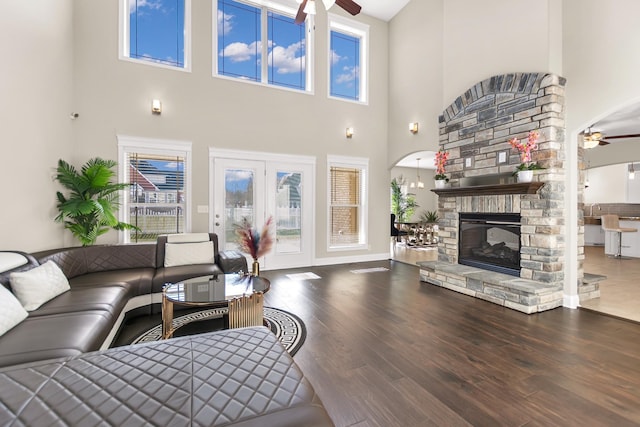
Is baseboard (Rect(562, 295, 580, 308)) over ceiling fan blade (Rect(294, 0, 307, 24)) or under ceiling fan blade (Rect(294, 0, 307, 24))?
under

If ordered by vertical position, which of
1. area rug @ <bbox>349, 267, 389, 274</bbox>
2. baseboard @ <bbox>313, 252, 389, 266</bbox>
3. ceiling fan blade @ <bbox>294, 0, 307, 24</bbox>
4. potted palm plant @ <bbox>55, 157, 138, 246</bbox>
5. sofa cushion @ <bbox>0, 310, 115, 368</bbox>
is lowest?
area rug @ <bbox>349, 267, 389, 274</bbox>

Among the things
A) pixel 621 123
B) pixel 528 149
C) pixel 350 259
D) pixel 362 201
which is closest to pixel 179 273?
pixel 350 259

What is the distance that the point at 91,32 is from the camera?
14.7 ft

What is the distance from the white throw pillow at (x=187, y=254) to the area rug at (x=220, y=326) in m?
0.87

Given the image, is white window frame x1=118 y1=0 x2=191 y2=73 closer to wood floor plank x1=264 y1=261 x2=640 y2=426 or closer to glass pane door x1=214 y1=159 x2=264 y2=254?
glass pane door x1=214 y1=159 x2=264 y2=254

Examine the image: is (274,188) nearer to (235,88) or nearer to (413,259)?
(235,88)

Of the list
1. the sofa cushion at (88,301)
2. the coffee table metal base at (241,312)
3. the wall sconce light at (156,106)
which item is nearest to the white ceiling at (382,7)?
the wall sconce light at (156,106)

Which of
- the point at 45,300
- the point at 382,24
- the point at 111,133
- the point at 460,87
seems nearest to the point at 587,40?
the point at 460,87

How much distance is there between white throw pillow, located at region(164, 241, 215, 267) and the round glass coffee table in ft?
3.83

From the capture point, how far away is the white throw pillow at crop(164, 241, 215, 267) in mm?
4031

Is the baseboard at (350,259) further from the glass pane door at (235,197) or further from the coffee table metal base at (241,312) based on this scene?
the coffee table metal base at (241,312)

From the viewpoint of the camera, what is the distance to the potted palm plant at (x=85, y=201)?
3.90 metres

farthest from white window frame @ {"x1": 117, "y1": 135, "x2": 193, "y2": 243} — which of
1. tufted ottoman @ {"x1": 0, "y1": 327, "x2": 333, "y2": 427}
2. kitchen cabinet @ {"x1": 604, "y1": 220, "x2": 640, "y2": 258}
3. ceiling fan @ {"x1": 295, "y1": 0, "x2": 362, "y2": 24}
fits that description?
kitchen cabinet @ {"x1": 604, "y1": 220, "x2": 640, "y2": 258}

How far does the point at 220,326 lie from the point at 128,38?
4.82 m
